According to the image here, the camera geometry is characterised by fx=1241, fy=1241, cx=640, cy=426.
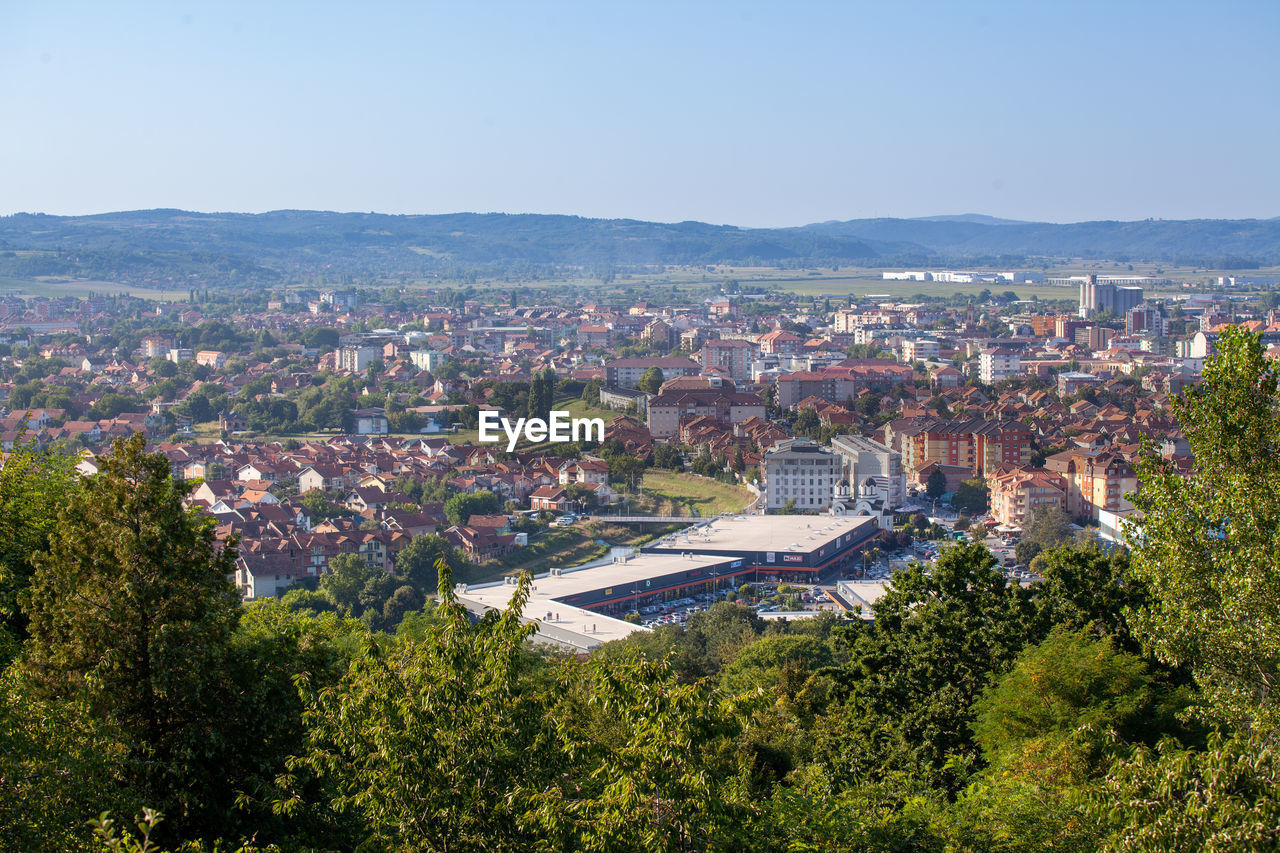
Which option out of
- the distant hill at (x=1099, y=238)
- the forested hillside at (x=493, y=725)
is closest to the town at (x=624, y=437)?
the forested hillside at (x=493, y=725)

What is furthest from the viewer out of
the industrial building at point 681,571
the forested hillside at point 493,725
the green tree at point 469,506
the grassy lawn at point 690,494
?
the grassy lawn at point 690,494

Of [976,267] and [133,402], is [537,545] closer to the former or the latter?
[133,402]

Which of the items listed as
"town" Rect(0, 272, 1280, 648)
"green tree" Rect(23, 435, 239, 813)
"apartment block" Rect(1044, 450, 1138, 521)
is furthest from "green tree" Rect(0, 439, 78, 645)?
"apartment block" Rect(1044, 450, 1138, 521)

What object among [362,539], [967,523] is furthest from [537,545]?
[967,523]

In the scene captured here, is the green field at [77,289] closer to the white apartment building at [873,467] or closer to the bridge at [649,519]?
the white apartment building at [873,467]

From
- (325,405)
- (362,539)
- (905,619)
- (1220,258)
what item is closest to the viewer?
(905,619)

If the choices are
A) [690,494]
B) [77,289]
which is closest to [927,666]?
[690,494]

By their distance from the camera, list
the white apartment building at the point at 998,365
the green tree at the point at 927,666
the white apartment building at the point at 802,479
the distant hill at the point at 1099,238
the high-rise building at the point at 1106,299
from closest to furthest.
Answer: the green tree at the point at 927,666, the white apartment building at the point at 802,479, the white apartment building at the point at 998,365, the high-rise building at the point at 1106,299, the distant hill at the point at 1099,238
